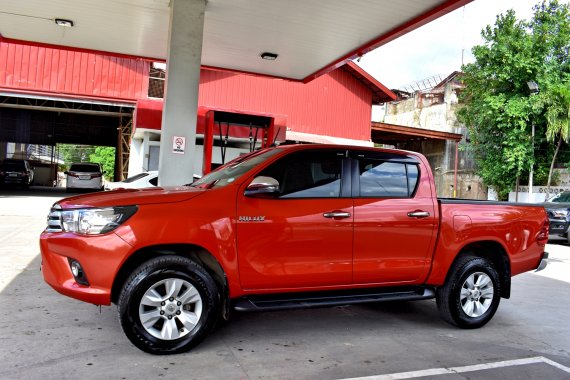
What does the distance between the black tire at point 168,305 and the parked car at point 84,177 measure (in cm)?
2215

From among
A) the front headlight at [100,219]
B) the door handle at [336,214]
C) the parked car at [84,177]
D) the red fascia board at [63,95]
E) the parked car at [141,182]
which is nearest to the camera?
the front headlight at [100,219]

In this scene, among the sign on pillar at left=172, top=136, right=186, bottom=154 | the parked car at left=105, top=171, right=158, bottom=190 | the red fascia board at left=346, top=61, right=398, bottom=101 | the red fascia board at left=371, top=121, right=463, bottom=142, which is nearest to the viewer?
the sign on pillar at left=172, top=136, right=186, bottom=154

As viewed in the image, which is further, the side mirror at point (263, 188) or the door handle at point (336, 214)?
the door handle at point (336, 214)

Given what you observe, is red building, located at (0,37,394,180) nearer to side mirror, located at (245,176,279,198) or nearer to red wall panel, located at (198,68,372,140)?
red wall panel, located at (198,68,372,140)

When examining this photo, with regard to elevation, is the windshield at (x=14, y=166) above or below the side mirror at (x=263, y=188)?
above

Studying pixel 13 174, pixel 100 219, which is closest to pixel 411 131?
pixel 13 174

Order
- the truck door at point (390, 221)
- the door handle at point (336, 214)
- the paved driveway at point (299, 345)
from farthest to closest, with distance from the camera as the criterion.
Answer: the truck door at point (390, 221)
the door handle at point (336, 214)
the paved driveway at point (299, 345)

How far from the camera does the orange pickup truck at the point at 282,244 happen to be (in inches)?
153

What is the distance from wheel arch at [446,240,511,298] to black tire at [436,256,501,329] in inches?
5.3

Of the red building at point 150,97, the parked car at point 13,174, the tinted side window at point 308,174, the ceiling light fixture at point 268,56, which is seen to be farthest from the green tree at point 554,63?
the parked car at point 13,174

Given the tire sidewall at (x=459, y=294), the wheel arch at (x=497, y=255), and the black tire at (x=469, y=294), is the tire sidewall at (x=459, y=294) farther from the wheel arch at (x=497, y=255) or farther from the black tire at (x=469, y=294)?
the wheel arch at (x=497, y=255)

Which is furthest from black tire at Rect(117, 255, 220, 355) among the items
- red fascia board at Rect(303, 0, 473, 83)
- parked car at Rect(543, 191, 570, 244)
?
parked car at Rect(543, 191, 570, 244)

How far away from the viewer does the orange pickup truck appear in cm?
390

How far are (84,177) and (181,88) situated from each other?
17780mm
